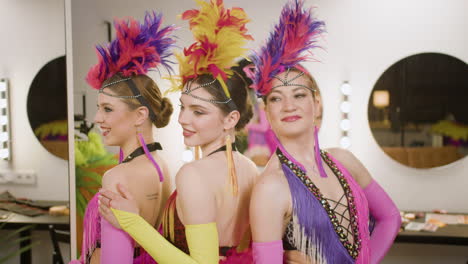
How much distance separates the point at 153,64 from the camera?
194cm

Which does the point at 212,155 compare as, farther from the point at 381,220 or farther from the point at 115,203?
the point at 381,220

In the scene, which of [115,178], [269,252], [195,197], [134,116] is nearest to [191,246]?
[195,197]

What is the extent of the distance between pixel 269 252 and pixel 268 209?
5.7 inches

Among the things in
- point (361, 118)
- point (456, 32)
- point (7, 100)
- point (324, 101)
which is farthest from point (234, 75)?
point (7, 100)

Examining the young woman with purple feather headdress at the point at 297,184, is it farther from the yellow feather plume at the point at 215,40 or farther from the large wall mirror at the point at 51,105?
the large wall mirror at the point at 51,105

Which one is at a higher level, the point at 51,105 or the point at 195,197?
the point at 51,105

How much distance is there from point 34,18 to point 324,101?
1.86 metres

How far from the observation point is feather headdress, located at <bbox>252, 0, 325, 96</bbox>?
1646 mm

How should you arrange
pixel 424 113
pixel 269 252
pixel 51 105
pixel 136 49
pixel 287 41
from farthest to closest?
pixel 51 105 < pixel 424 113 < pixel 136 49 < pixel 287 41 < pixel 269 252

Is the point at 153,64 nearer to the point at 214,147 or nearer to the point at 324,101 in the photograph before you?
the point at 214,147

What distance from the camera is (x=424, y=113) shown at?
243 cm

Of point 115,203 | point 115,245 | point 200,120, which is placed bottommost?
point 115,245

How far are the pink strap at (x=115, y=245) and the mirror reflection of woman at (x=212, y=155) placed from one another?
9 cm

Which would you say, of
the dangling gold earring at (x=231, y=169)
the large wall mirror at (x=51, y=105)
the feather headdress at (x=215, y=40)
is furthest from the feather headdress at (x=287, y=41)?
the large wall mirror at (x=51, y=105)
